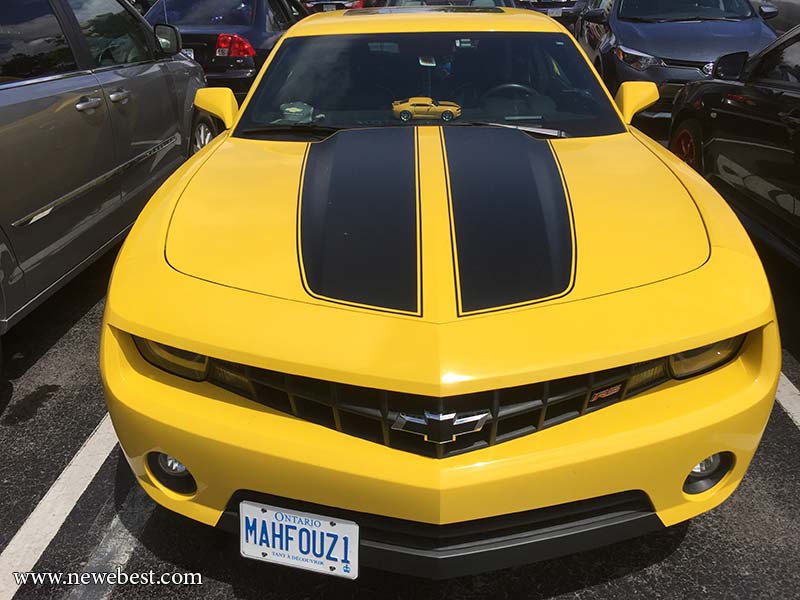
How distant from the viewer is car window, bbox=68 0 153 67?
3.93m

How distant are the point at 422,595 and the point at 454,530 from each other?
1.59 ft

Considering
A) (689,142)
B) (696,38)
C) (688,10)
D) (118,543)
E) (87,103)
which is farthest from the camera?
(688,10)

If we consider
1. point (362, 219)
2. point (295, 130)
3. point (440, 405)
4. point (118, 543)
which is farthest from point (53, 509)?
point (295, 130)

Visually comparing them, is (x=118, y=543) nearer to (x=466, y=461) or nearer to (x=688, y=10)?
(x=466, y=461)

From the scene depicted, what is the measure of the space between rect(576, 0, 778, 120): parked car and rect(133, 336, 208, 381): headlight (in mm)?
5933

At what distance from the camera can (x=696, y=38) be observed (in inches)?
273

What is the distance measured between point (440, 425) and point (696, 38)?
6554 millimetres

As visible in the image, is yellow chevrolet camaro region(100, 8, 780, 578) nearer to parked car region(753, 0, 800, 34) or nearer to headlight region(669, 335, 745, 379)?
headlight region(669, 335, 745, 379)

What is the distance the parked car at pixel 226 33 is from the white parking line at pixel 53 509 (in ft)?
16.8

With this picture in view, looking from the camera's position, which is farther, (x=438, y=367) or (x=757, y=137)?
(x=757, y=137)

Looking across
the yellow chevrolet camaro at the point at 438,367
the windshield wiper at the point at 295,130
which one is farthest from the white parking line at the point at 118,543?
the windshield wiper at the point at 295,130

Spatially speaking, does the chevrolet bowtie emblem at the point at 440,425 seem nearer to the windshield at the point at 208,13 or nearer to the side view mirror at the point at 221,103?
the side view mirror at the point at 221,103

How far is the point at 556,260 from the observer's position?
78.2 inches

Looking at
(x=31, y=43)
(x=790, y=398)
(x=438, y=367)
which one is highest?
(x=31, y=43)
